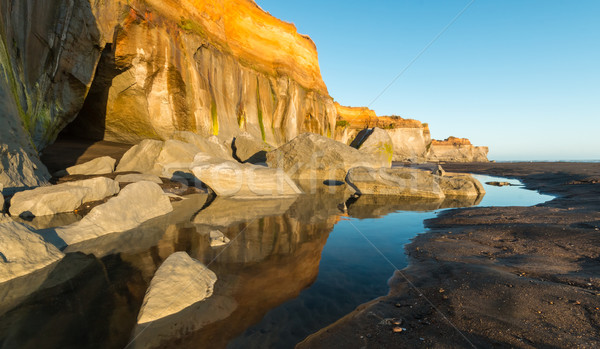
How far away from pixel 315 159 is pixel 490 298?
13517mm

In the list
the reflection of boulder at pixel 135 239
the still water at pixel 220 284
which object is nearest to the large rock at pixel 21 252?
the still water at pixel 220 284

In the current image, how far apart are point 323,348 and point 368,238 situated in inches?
143

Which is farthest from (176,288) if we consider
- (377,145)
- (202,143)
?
(377,145)

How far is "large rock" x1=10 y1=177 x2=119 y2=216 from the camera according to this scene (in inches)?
236

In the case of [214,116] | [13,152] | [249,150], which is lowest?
[13,152]

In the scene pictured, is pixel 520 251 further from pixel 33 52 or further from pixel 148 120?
pixel 148 120

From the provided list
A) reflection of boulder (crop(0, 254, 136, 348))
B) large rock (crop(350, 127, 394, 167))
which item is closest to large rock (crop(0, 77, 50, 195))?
reflection of boulder (crop(0, 254, 136, 348))

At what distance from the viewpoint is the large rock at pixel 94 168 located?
406 inches

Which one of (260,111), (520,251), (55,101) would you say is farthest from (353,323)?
(260,111)

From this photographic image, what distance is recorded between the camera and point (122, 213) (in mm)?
5820

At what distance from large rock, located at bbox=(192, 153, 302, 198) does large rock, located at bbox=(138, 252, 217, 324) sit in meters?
6.07

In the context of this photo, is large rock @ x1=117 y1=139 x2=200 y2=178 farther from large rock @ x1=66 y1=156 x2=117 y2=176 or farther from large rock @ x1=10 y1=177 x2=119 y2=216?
large rock @ x1=10 y1=177 x2=119 y2=216

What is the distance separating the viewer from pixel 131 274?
3680 mm

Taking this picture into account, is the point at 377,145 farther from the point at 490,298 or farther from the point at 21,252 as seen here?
the point at 21,252
